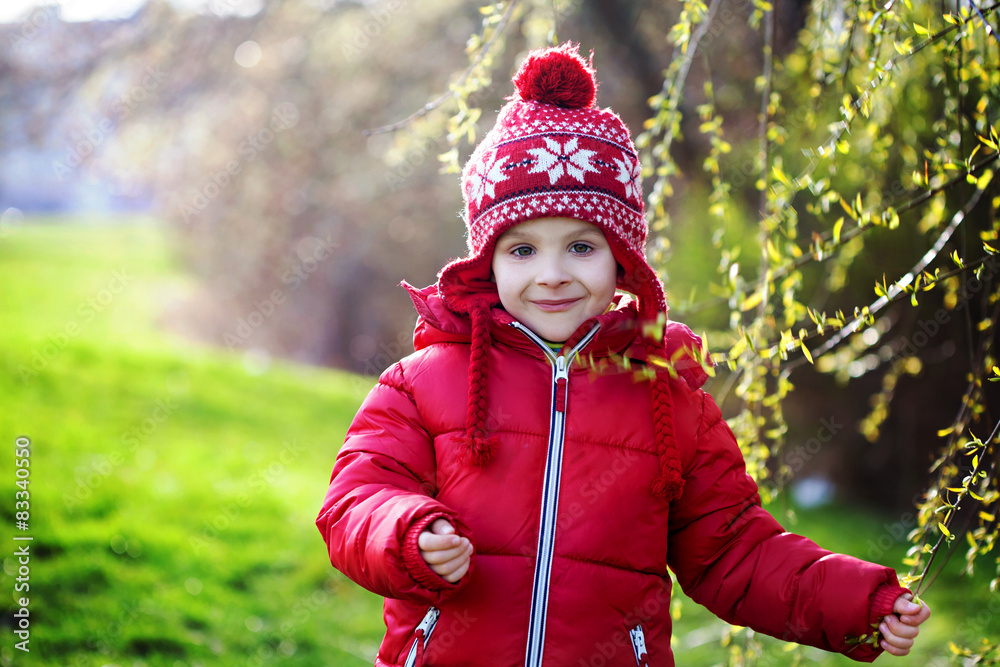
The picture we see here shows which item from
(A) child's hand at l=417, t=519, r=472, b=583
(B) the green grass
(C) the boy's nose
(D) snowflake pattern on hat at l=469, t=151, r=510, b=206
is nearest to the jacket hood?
(C) the boy's nose

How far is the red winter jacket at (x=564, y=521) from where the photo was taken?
150 centimetres

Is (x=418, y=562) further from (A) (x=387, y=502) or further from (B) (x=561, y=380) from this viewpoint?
(B) (x=561, y=380)

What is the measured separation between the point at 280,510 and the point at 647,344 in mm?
3244

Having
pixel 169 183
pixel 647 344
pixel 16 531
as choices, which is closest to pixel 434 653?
pixel 647 344

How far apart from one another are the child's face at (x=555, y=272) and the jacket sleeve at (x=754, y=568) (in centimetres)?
36

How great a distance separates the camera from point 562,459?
1588 mm

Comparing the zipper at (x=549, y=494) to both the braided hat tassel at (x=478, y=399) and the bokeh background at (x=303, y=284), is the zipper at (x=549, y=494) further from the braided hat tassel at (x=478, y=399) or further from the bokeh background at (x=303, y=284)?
the bokeh background at (x=303, y=284)

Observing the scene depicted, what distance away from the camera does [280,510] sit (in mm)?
4398

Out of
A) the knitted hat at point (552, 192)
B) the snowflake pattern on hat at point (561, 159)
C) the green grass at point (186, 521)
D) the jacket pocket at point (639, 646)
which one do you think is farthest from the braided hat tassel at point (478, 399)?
the green grass at point (186, 521)

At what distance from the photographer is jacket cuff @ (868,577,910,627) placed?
58.7 inches

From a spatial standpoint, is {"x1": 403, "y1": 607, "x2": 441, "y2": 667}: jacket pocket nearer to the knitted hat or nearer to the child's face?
the knitted hat

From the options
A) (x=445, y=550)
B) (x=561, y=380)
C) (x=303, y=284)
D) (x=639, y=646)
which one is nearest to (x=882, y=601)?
(x=639, y=646)

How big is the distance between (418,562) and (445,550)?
0.16 ft

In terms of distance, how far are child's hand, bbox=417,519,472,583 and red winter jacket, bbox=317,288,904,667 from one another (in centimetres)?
2
